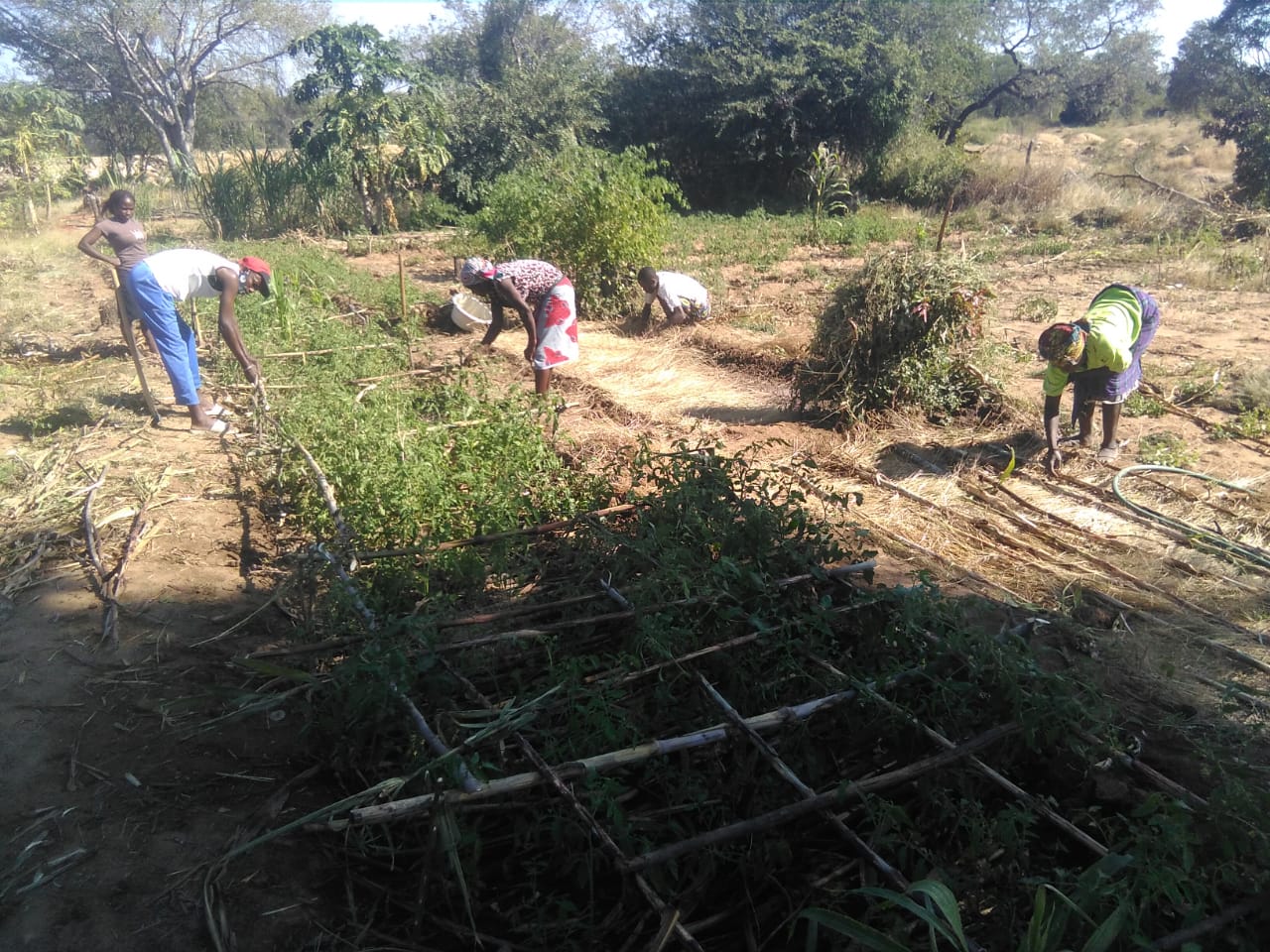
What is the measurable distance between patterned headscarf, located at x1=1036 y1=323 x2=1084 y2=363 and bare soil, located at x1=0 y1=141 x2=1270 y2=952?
2.72ft

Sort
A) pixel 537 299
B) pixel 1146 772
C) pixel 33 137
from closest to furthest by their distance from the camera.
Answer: pixel 1146 772, pixel 537 299, pixel 33 137

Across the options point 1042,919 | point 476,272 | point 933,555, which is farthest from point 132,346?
point 1042,919

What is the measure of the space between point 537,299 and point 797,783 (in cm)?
464

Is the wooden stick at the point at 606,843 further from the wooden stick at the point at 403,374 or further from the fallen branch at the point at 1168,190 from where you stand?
the fallen branch at the point at 1168,190

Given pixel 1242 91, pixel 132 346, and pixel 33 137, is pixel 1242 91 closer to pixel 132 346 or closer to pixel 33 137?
pixel 132 346

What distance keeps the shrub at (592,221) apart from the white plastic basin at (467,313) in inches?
47.0

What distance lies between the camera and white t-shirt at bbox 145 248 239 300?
18.2 feet

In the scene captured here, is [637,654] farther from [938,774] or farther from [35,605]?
[35,605]

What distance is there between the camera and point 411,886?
2.33 meters

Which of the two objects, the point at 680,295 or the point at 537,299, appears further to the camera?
the point at 680,295

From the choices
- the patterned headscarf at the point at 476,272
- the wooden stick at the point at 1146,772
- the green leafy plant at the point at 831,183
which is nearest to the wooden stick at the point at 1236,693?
the wooden stick at the point at 1146,772

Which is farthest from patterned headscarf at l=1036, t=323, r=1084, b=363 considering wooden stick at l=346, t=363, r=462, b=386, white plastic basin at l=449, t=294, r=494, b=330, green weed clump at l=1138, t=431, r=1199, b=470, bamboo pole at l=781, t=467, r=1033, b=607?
white plastic basin at l=449, t=294, r=494, b=330

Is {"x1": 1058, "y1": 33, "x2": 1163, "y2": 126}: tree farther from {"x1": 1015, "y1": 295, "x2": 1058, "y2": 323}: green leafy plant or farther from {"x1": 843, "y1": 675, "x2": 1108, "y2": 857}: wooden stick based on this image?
{"x1": 843, "y1": 675, "x2": 1108, "y2": 857}: wooden stick

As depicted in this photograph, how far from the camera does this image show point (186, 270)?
564cm
